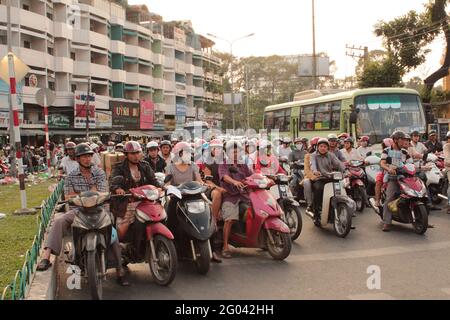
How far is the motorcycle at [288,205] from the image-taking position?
7.97 metres

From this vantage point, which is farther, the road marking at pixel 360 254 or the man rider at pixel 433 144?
the man rider at pixel 433 144

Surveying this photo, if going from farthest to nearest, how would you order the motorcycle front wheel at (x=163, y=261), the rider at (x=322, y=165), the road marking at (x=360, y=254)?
the rider at (x=322, y=165), the road marking at (x=360, y=254), the motorcycle front wheel at (x=163, y=261)

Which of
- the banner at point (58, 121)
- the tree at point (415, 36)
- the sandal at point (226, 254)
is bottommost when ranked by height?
the sandal at point (226, 254)

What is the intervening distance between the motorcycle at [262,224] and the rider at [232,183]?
0.31 feet

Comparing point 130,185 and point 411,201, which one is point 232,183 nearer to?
point 130,185

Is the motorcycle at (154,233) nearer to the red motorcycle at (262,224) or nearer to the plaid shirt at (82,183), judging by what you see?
the plaid shirt at (82,183)

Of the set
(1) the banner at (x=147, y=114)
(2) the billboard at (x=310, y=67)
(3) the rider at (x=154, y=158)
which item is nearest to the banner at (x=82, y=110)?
(1) the banner at (x=147, y=114)

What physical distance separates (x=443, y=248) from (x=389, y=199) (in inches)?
56.9

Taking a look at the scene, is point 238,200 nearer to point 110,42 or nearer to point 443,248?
point 443,248

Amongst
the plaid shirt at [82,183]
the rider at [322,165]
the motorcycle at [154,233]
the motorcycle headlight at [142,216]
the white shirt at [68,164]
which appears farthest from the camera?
the white shirt at [68,164]

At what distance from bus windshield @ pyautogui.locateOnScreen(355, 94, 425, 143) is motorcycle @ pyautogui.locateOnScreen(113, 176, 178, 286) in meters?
10.7

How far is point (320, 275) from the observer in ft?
19.9

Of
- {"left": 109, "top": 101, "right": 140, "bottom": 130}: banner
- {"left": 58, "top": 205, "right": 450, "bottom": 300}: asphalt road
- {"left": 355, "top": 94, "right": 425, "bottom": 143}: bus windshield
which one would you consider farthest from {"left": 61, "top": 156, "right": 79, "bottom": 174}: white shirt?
{"left": 109, "top": 101, "right": 140, "bottom": 130}: banner

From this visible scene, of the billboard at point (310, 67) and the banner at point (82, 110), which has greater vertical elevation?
the billboard at point (310, 67)
